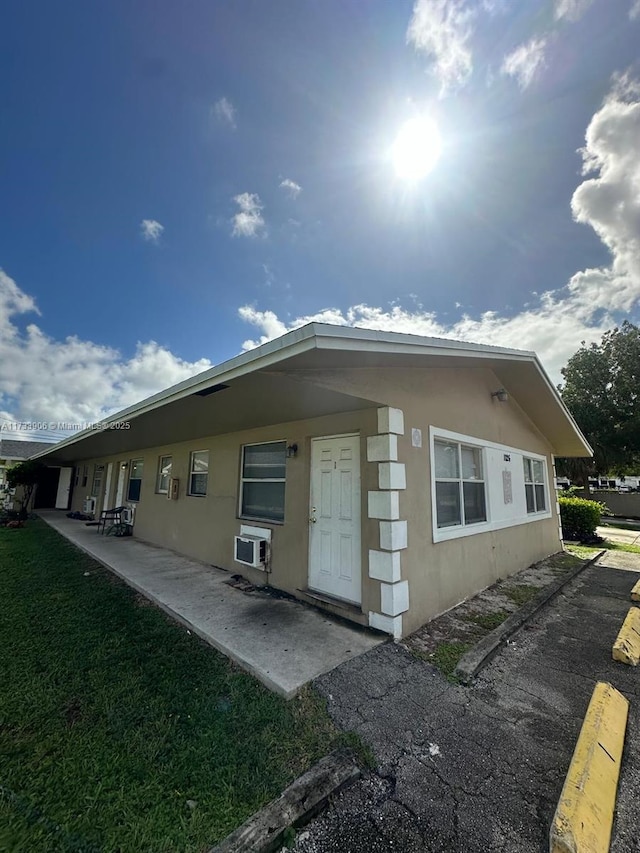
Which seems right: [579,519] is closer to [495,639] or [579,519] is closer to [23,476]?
[495,639]

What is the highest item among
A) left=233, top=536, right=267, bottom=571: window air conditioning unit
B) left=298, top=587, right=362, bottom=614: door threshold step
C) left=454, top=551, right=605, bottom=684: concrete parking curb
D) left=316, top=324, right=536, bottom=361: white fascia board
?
left=316, top=324, right=536, bottom=361: white fascia board

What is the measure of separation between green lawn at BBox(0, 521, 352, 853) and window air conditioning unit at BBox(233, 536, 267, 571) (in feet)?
5.11

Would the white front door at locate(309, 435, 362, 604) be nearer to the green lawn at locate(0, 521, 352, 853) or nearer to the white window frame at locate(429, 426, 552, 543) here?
the white window frame at locate(429, 426, 552, 543)

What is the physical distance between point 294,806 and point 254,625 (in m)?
2.26

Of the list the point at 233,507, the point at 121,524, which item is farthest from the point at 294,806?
the point at 121,524

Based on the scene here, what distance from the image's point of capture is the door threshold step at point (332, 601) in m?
4.10

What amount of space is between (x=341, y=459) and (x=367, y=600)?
169cm

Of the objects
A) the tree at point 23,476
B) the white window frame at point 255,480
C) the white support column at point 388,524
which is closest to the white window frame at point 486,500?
the white support column at point 388,524

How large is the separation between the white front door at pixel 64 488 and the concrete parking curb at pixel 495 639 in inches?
813

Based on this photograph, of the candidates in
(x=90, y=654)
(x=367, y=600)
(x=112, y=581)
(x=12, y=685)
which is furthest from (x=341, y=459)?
(x=112, y=581)

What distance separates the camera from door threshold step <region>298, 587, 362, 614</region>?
4095mm

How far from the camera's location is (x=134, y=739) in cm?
226

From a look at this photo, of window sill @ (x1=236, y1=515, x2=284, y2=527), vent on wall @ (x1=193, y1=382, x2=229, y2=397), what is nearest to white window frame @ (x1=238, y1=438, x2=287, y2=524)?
window sill @ (x1=236, y1=515, x2=284, y2=527)

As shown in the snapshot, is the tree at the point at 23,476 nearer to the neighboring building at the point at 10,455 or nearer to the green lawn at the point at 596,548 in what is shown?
the neighboring building at the point at 10,455
